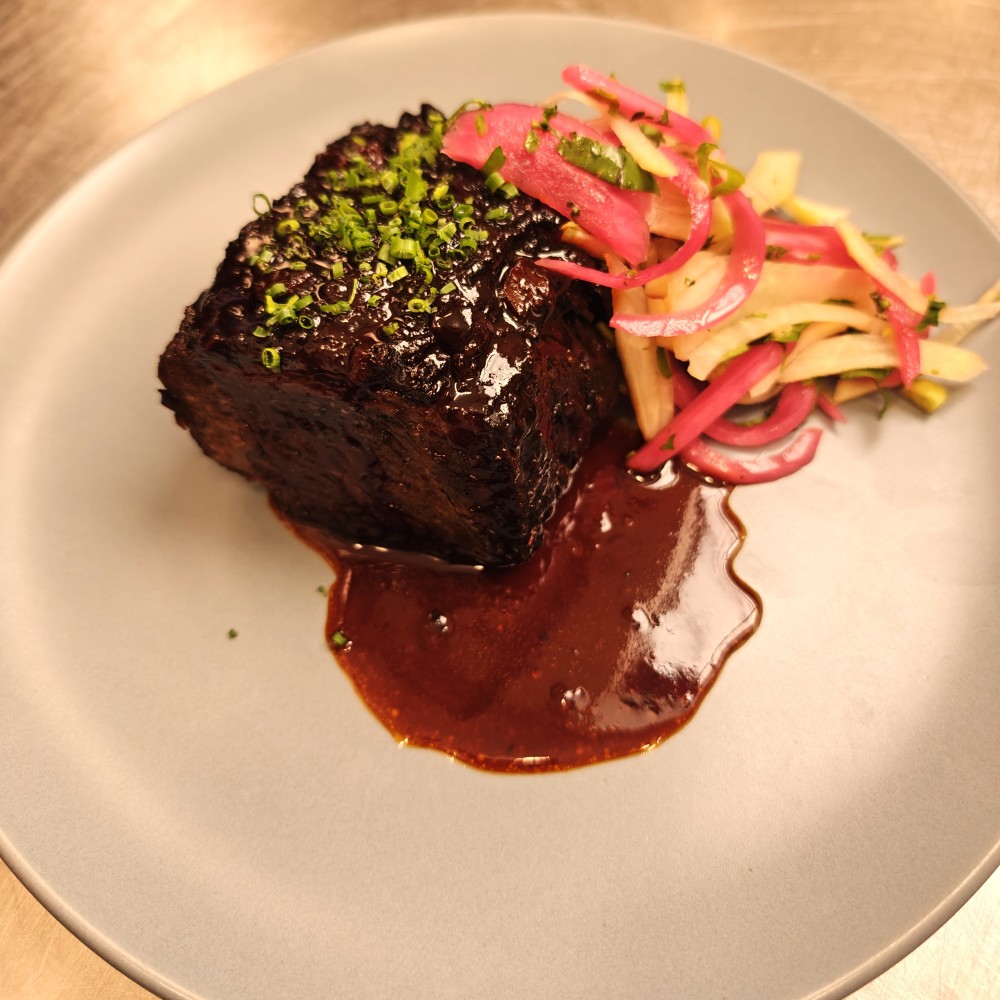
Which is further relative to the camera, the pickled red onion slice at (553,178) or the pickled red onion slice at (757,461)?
the pickled red onion slice at (757,461)

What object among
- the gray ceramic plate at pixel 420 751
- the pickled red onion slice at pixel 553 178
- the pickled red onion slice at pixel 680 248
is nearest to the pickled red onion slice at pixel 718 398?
the gray ceramic plate at pixel 420 751

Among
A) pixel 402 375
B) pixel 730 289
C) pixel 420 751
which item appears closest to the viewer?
pixel 402 375

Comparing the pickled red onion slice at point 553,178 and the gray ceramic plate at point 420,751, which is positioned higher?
the pickled red onion slice at point 553,178

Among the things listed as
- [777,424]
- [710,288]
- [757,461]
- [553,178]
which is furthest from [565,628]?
[553,178]

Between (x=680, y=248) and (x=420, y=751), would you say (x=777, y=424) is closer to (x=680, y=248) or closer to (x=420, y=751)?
(x=680, y=248)

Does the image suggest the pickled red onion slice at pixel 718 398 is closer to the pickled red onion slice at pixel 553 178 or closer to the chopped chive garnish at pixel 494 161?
the pickled red onion slice at pixel 553 178

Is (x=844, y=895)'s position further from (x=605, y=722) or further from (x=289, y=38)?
(x=289, y=38)

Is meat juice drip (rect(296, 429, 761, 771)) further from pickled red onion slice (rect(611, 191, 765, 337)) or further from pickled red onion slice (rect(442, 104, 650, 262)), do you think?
pickled red onion slice (rect(442, 104, 650, 262))
